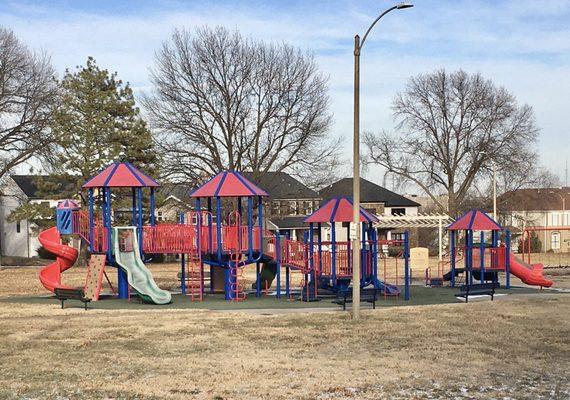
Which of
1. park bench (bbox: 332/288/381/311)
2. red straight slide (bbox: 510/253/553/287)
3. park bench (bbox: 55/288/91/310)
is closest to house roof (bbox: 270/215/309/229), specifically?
red straight slide (bbox: 510/253/553/287)

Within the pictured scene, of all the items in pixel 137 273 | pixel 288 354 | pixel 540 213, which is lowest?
pixel 288 354

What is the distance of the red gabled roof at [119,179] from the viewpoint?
26.2 meters

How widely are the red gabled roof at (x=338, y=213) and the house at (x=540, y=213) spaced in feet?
92.2

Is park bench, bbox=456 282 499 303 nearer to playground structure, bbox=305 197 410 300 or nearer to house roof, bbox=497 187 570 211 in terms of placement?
playground structure, bbox=305 197 410 300

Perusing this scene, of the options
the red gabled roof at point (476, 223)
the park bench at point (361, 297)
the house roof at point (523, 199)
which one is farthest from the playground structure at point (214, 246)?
the house roof at point (523, 199)

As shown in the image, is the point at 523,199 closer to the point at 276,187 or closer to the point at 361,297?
the point at 276,187

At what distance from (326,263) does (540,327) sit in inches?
365

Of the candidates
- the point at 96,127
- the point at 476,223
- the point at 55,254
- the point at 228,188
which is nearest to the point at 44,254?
the point at 96,127

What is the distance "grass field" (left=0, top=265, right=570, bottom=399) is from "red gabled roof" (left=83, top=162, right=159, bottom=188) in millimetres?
5932

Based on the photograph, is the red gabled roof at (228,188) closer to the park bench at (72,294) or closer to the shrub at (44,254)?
the park bench at (72,294)

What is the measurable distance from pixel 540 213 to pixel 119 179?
7044 cm

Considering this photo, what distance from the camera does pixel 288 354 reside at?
13664 mm

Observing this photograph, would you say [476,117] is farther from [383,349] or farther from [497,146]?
[383,349]

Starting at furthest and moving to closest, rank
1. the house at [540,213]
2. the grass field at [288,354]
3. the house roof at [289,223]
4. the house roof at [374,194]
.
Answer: the house roof at [374,194], the house roof at [289,223], the house at [540,213], the grass field at [288,354]
